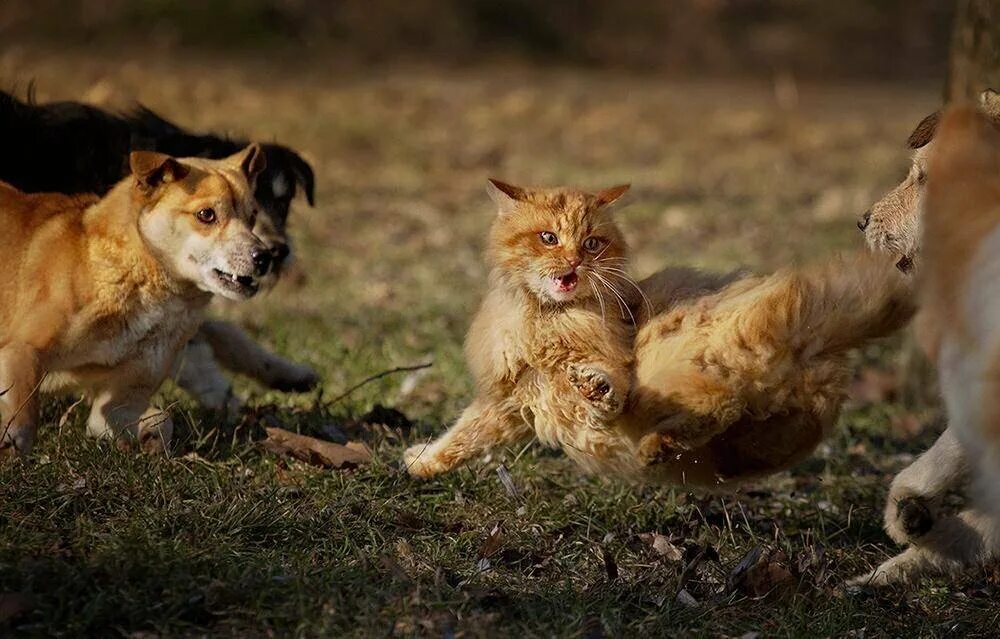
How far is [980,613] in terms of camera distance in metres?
4.45

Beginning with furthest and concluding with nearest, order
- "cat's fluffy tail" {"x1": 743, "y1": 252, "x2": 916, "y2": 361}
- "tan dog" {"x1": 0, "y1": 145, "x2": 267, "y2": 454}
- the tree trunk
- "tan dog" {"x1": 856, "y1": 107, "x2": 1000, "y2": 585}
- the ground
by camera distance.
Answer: the tree trunk
"tan dog" {"x1": 0, "y1": 145, "x2": 267, "y2": 454}
"cat's fluffy tail" {"x1": 743, "y1": 252, "x2": 916, "y2": 361}
the ground
"tan dog" {"x1": 856, "y1": 107, "x2": 1000, "y2": 585}

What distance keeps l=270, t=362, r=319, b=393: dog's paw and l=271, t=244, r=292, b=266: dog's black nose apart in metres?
0.61

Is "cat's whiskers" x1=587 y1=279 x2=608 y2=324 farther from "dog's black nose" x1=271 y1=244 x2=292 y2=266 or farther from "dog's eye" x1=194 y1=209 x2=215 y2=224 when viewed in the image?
"dog's black nose" x1=271 y1=244 x2=292 y2=266

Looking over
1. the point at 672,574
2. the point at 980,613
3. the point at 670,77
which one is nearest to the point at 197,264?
the point at 672,574

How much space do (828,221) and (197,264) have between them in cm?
763

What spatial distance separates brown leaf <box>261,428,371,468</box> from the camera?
505 cm

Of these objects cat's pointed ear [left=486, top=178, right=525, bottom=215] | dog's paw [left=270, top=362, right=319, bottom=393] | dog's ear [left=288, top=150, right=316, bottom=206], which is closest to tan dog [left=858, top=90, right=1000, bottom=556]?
cat's pointed ear [left=486, top=178, right=525, bottom=215]

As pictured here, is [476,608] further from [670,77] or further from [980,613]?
[670,77]

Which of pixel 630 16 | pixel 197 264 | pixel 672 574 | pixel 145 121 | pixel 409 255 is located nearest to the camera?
pixel 672 574

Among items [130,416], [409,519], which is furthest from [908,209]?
[130,416]

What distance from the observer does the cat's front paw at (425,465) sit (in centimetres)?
480

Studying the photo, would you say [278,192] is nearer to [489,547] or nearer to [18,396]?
[18,396]

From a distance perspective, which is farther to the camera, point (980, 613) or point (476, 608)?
point (980, 613)

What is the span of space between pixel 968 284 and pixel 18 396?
10.3 ft
